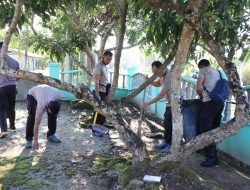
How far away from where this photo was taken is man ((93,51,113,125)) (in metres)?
6.22

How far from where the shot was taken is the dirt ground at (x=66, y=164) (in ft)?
14.0

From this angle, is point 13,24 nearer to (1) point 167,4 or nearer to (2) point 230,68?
(1) point 167,4

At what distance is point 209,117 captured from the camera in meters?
4.97

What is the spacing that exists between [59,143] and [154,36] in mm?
2517

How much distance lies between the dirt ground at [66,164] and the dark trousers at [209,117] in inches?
9.0

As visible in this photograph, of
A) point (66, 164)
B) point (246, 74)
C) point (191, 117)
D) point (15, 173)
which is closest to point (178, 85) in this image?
point (191, 117)

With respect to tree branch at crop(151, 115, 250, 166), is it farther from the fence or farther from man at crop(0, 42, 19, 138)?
man at crop(0, 42, 19, 138)

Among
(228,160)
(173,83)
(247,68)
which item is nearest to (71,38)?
(173,83)

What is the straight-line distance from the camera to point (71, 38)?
672cm

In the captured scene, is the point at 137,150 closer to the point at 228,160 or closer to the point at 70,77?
the point at 228,160

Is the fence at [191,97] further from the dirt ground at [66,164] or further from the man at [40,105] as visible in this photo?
the man at [40,105]

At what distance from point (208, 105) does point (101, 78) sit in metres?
2.28

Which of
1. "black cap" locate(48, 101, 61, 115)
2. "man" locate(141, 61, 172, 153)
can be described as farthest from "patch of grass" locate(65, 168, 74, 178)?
"man" locate(141, 61, 172, 153)

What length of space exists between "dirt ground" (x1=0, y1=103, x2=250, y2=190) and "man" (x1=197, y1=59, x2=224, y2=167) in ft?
0.62
